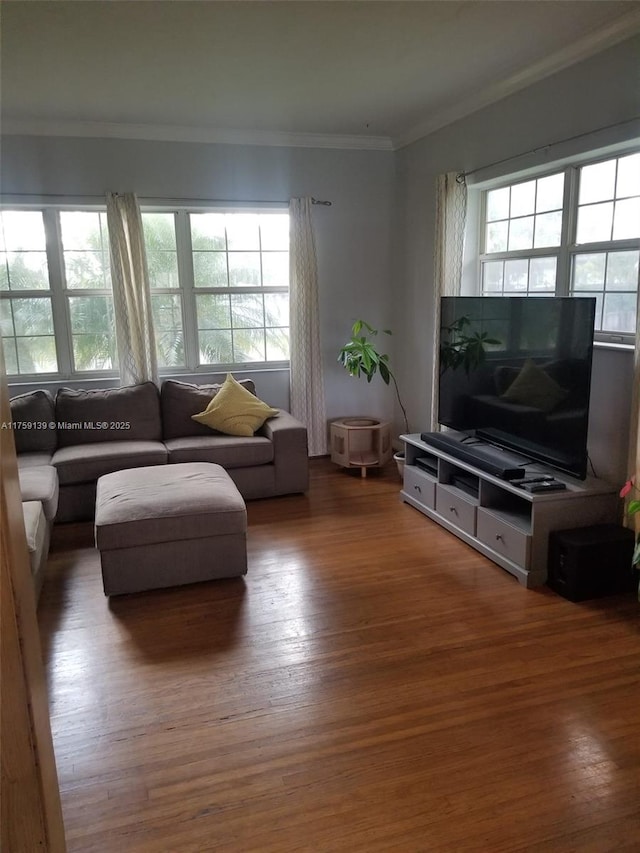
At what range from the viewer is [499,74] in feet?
12.0

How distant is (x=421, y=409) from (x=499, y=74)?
246 centimetres

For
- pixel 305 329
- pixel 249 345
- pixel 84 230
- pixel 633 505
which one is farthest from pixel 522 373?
pixel 84 230

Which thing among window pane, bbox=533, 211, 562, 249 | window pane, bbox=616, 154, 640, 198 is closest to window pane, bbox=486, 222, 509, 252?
window pane, bbox=533, 211, 562, 249

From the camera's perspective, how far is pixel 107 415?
14.9 feet

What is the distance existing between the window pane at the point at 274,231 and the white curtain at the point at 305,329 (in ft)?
0.54

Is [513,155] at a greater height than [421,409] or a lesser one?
greater

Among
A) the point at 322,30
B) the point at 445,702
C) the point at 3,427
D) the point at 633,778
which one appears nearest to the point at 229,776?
the point at 445,702

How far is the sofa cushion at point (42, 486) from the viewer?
3.42m

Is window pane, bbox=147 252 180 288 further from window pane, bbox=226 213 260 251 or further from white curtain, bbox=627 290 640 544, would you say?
white curtain, bbox=627 290 640 544

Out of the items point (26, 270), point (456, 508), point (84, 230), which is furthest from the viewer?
point (84, 230)

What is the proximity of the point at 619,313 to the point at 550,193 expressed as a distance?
0.93 m

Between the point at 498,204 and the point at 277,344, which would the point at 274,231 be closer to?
the point at 277,344

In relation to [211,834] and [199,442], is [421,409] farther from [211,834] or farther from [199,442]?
[211,834]

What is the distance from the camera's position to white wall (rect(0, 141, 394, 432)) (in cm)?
459
